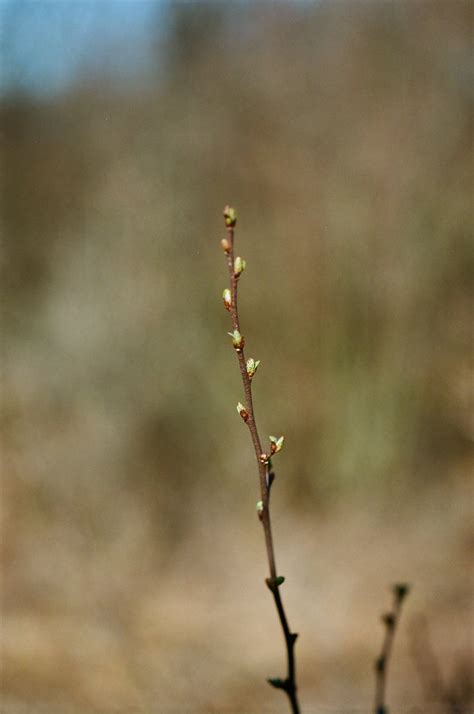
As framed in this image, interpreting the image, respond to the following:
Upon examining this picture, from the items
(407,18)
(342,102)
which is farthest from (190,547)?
(407,18)

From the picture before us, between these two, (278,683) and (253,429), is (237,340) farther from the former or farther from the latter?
(278,683)

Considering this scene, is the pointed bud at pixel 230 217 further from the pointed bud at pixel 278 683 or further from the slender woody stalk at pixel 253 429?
the pointed bud at pixel 278 683

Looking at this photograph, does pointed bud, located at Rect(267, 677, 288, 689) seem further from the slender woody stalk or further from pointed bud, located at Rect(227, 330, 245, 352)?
pointed bud, located at Rect(227, 330, 245, 352)

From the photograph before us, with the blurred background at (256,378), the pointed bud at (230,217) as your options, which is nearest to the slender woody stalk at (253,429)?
the pointed bud at (230,217)

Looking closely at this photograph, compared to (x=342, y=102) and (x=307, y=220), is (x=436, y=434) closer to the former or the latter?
(x=307, y=220)

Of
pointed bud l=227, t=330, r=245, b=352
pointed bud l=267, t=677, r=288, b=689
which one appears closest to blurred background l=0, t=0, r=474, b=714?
pointed bud l=267, t=677, r=288, b=689

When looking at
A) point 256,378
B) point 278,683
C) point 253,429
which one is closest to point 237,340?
point 253,429

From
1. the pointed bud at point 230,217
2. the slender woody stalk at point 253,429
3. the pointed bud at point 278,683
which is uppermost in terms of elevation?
the pointed bud at point 230,217

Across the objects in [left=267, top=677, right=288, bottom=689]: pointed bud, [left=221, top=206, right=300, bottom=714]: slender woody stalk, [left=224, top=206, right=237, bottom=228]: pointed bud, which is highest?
[left=224, top=206, right=237, bottom=228]: pointed bud
